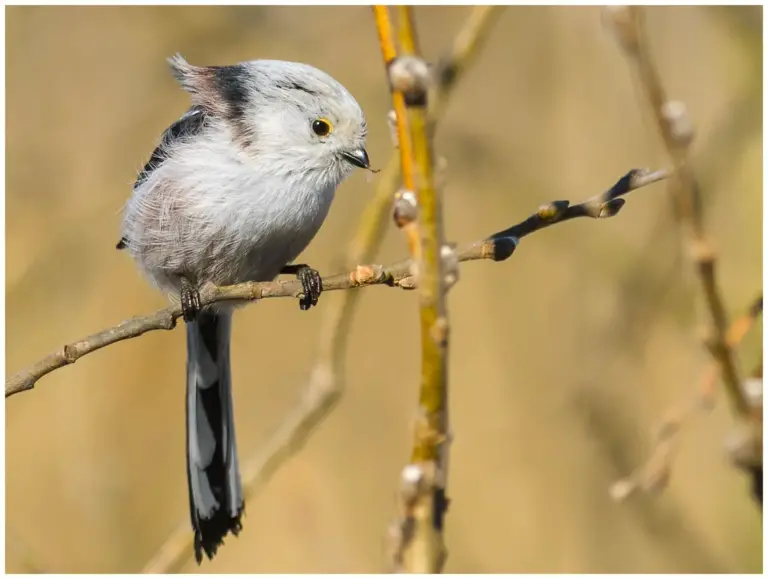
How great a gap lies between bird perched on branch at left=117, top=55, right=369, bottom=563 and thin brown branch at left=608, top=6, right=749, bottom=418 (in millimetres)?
1268

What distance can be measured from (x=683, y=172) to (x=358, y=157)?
1.40 meters

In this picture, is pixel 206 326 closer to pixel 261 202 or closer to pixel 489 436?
pixel 261 202

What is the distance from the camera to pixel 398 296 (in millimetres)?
3488

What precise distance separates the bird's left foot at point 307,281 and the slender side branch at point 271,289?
23 cm

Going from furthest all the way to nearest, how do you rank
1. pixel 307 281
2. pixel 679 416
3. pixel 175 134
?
pixel 175 134 < pixel 307 281 < pixel 679 416

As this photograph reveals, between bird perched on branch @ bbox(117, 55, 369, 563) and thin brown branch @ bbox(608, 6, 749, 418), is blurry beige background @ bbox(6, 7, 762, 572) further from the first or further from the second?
thin brown branch @ bbox(608, 6, 749, 418)

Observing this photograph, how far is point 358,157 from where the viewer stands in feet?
6.41

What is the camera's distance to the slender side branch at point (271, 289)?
47.4 inches

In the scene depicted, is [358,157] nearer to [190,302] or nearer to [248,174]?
[248,174]

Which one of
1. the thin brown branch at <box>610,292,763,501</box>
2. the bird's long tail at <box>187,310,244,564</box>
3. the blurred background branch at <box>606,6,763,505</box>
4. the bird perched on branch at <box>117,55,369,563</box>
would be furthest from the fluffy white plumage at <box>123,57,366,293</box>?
the blurred background branch at <box>606,6,763,505</box>

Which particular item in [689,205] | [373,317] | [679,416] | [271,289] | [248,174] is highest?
[248,174]

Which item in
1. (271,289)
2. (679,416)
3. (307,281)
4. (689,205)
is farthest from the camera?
(307,281)

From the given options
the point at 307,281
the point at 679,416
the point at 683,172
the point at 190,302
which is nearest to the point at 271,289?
the point at 307,281

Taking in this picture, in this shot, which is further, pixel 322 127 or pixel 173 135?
pixel 173 135
